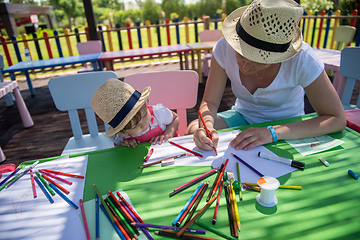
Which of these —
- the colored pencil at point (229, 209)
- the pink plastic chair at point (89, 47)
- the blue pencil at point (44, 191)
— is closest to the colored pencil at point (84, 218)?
the blue pencil at point (44, 191)

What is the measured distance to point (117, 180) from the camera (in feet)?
3.28

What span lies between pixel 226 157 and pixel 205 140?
0.14m

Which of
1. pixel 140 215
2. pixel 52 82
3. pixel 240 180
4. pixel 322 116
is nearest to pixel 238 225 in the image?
pixel 240 180

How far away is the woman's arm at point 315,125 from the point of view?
46.0 inches

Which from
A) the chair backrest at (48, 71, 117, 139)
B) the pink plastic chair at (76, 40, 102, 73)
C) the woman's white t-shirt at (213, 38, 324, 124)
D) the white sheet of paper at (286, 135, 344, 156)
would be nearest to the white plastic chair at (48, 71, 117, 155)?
the chair backrest at (48, 71, 117, 139)

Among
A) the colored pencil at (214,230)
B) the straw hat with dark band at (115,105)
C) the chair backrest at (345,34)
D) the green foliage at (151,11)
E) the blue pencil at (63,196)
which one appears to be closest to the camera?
the colored pencil at (214,230)

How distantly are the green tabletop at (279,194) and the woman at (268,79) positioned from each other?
0.42ft

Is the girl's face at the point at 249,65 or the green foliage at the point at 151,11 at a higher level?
the green foliage at the point at 151,11

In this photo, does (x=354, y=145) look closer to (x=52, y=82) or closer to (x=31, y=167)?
(x=31, y=167)

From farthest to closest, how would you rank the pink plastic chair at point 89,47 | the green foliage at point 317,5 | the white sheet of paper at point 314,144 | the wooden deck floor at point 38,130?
1. the green foliage at point 317,5
2. the pink plastic chair at point 89,47
3. the wooden deck floor at point 38,130
4. the white sheet of paper at point 314,144

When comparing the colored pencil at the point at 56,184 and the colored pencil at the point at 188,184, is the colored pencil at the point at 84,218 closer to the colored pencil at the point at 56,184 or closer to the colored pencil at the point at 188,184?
the colored pencil at the point at 56,184

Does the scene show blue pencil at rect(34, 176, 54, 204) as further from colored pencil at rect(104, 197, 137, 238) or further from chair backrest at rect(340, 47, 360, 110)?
chair backrest at rect(340, 47, 360, 110)

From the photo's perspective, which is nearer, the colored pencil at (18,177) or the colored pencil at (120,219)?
the colored pencil at (120,219)

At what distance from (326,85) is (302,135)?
0.33m
